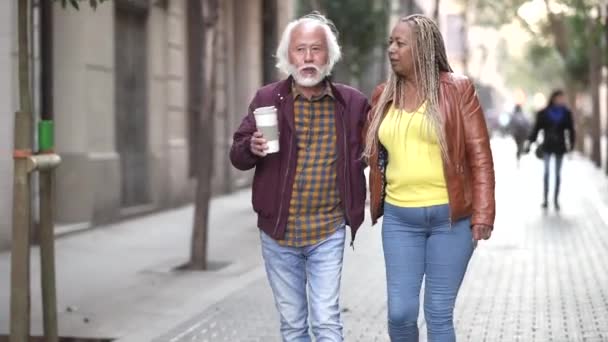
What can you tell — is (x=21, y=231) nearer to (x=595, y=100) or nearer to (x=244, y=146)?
(x=244, y=146)

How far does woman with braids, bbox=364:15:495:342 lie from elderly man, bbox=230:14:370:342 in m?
0.13

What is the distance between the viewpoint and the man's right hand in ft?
14.5

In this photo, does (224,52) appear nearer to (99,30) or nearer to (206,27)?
(99,30)

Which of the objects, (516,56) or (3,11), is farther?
(516,56)

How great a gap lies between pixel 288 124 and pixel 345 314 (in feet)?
10.6

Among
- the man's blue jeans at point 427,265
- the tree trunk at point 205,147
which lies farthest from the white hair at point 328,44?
the tree trunk at point 205,147

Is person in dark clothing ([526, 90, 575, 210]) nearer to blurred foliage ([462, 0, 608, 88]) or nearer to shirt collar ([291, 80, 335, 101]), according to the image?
shirt collar ([291, 80, 335, 101])

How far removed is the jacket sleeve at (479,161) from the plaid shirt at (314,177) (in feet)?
1.88

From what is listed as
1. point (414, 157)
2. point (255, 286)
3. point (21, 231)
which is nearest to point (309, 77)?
point (414, 157)

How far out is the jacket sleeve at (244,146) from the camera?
4559 millimetres

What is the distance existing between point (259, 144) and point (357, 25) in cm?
1956

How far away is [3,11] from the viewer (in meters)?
10.8

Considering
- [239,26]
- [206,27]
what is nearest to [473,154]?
[206,27]

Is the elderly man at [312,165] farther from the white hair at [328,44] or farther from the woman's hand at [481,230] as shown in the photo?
the woman's hand at [481,230]
